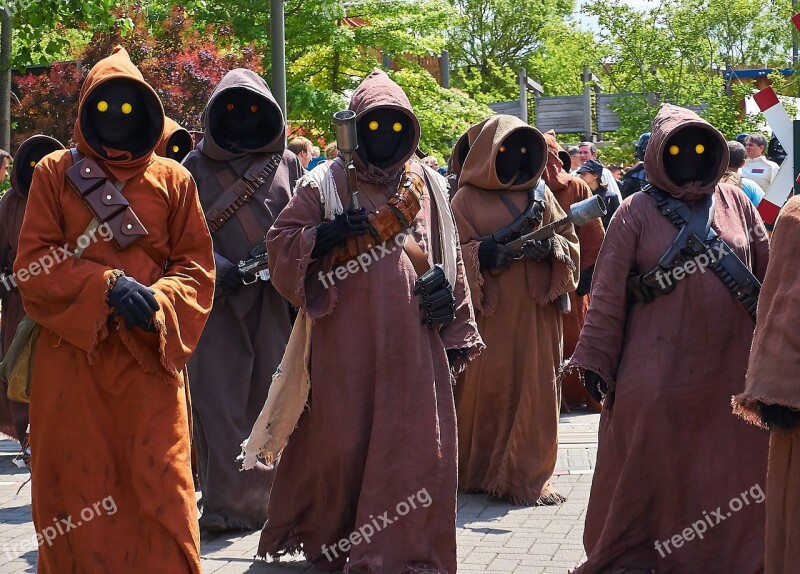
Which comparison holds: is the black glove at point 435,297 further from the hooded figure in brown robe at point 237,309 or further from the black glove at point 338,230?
the hooded figure in brown robe at point 237,309

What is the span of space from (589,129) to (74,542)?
23305 mm

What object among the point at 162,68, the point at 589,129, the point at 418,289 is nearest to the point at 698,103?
the point at 162,68

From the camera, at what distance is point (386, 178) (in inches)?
246

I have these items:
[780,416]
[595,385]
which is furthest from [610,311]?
[780,416]

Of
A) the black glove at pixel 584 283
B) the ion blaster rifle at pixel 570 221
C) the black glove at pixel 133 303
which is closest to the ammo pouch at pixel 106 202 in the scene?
the black glove at pixel 133 303

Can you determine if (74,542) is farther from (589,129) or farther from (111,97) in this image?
(589,129)

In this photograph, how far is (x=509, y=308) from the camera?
8.25m

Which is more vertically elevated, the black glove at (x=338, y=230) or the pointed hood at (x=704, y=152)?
the pointed hood at (x=704, y=152)

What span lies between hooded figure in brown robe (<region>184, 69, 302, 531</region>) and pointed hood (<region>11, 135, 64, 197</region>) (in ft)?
5.40

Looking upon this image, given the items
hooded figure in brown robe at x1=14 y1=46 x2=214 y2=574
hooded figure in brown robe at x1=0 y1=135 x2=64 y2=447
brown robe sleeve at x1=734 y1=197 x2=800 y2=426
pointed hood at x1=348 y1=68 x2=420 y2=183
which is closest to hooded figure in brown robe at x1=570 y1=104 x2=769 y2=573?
pointed hood at x1=348 y1=68 x2=420 y2=183

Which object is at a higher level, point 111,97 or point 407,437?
point 111,97

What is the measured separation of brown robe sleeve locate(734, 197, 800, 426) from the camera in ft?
14.1

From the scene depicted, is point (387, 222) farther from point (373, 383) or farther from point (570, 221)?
point (570, 221)

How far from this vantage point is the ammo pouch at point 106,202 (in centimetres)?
511
